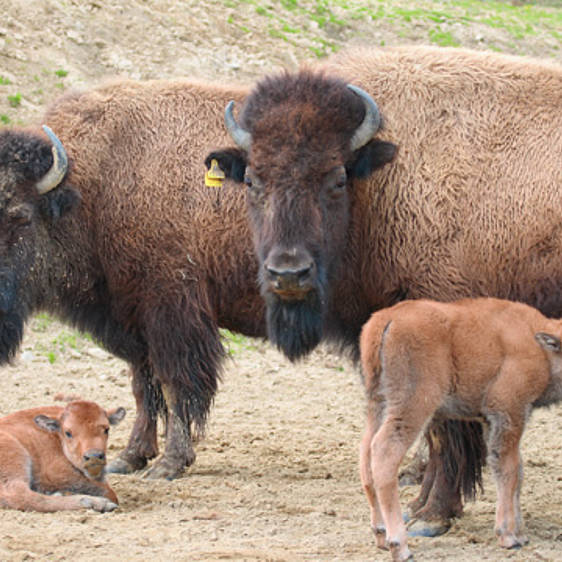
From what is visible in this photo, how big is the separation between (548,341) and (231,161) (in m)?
2.65

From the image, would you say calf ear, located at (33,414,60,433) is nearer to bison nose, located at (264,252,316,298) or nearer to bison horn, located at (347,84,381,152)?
bison nose, located at (264,252,316,298)

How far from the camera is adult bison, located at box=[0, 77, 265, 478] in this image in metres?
7.91

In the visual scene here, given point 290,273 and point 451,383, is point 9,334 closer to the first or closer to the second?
point 290,273

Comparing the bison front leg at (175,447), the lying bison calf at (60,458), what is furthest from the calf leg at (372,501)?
the bison front leg at (175,447)

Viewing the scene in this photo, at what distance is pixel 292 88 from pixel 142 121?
1949mm

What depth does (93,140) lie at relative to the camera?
8336 millimetres

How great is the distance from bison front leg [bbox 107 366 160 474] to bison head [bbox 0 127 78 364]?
1144 mm

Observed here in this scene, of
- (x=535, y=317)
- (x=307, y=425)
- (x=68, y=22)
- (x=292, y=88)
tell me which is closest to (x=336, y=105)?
(x=292, y=88)

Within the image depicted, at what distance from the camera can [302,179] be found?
650 cm

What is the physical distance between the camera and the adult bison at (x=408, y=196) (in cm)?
646

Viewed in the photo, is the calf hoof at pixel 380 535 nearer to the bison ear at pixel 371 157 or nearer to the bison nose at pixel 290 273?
the bison nose at pixel 290 273

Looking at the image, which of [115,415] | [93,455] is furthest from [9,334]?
[93,455]

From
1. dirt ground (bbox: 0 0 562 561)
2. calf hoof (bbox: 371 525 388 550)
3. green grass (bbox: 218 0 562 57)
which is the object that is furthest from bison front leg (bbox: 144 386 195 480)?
green grass (bbox: 218 0 562 57)

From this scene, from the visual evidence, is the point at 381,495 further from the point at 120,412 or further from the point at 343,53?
the point at 343,53
